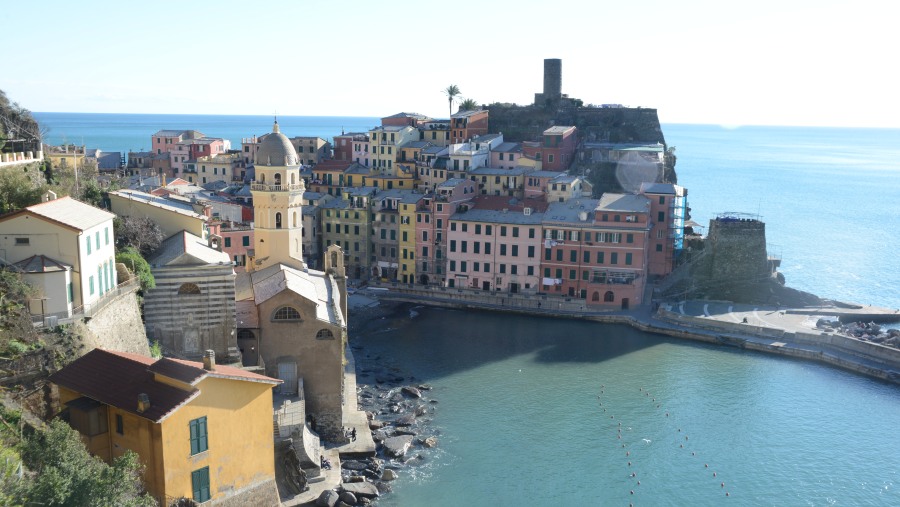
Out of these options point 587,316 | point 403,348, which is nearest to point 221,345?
point 403,348

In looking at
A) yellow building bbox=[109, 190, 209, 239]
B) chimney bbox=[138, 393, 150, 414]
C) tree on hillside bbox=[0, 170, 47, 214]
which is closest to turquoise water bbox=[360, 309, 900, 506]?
chimney bbox=[138, 393, 150, 414]

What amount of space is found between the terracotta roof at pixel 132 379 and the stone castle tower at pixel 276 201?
56.9 feet

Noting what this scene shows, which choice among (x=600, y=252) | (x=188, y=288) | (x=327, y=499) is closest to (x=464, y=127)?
(x=600, y=252)

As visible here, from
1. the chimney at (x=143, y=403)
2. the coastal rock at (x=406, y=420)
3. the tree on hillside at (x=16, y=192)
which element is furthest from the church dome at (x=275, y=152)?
the chimney at (x=143, y=403)

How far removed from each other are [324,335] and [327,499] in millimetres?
7524

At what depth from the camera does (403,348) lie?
51406mm

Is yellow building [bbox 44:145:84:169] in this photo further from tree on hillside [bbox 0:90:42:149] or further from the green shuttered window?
the green shuttered window

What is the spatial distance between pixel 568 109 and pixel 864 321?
123ft

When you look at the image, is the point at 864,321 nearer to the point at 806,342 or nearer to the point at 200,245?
the point at 806,342

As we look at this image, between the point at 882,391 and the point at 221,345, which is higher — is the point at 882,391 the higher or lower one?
the lower one

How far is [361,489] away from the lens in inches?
1230

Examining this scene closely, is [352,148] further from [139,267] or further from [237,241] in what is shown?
[139,267]

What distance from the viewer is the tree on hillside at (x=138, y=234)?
3444 centimetres

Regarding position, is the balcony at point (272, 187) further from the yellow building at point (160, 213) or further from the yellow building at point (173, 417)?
the yellow building at point (173, 417)
